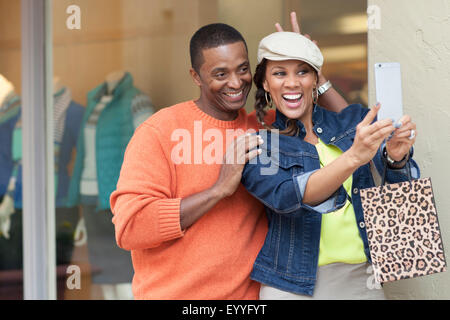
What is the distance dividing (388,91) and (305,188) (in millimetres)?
447

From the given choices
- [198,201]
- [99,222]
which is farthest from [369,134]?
[99,222]

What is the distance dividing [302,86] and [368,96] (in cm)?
82

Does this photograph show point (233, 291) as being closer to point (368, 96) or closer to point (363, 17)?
point (368, 96)

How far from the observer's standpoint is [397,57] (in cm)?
272

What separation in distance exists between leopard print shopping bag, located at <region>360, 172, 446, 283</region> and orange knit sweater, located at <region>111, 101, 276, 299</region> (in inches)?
20.3

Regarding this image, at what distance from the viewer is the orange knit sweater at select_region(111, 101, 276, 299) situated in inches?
87.9

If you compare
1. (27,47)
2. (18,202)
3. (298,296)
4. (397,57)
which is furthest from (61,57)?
(298,296)

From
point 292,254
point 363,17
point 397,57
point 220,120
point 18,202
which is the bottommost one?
point 18,202

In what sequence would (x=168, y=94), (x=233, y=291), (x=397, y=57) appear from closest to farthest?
1. (x=233, y=291)
2. (x=397, y=57)
3. (x=168, y=94)

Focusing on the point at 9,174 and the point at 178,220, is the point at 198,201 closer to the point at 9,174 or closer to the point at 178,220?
the point at 178,220

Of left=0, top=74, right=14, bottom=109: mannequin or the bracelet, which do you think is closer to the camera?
the bracelet

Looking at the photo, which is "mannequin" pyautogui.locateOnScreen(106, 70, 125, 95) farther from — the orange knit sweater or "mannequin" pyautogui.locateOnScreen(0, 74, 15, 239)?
the orange knit sweater

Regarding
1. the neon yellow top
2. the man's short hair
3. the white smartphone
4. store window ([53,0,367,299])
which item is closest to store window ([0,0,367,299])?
store window ([53,0,367,299])

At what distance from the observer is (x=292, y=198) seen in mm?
2074
